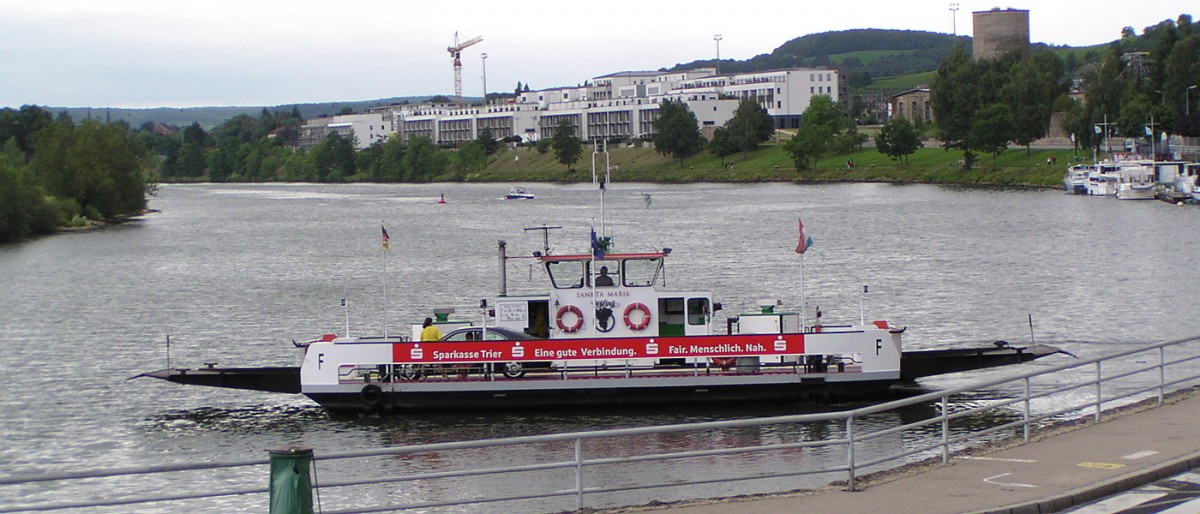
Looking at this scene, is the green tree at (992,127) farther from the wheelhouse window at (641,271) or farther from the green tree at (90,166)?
the wheelhouse window at (641,271)

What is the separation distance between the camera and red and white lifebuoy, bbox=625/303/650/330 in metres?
32.2

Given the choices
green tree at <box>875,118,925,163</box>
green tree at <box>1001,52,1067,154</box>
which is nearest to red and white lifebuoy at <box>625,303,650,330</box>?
green tree at <box>1001,52,1067,154</box>

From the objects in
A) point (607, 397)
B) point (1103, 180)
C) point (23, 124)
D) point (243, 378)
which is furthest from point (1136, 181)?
point (23, 124)

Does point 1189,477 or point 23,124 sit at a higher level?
point 23,124

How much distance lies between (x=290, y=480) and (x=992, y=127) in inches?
5448

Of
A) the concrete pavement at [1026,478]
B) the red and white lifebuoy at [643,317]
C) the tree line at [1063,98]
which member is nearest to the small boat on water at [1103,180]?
the tree line at [1063,98]

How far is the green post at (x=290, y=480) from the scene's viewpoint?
1362cm

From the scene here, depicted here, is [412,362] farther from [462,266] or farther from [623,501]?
[462,266]

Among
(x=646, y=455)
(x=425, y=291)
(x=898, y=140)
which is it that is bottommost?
(x=425, y=291)

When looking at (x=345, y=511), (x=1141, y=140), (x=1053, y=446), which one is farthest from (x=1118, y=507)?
(x=1141, y=140)

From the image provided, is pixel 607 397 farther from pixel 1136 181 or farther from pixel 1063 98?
pixel 1063 98

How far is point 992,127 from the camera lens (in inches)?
5684

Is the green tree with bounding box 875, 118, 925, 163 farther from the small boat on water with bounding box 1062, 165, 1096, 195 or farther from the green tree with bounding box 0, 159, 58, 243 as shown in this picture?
the green tree with bounding box 0, 159, 58, 243

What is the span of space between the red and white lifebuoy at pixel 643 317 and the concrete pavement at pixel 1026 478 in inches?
535
